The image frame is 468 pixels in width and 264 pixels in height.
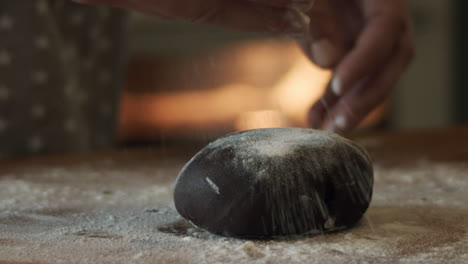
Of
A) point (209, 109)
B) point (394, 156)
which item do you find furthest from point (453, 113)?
point (394, 156)

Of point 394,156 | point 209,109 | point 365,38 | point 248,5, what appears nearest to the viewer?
point 248,5

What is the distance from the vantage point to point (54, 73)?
3.92ft

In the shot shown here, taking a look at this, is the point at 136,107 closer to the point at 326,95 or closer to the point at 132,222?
the point at 326,95

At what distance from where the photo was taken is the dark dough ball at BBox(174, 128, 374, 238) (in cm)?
55

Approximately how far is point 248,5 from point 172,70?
241 centimetres

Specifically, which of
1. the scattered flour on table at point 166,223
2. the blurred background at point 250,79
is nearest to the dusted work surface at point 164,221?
the scattered flour on table at point 166,223

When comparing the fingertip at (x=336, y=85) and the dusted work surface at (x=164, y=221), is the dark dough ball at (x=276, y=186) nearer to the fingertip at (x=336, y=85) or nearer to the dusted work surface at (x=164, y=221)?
the dusted work surface at (x=164, y=221)

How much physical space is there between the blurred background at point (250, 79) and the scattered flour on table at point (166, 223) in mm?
2056

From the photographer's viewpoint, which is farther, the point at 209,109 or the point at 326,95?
the point at 209,109

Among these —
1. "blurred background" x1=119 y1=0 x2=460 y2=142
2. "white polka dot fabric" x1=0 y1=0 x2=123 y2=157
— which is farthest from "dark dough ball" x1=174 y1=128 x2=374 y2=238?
"blurred background" x1=119 y1=0 x2=460 y2=142

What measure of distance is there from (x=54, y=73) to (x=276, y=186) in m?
0.75

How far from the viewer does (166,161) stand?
3.57 feet

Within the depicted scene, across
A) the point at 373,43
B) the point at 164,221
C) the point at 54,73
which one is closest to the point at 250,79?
the point at 54,73

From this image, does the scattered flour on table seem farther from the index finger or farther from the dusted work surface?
the index finger
